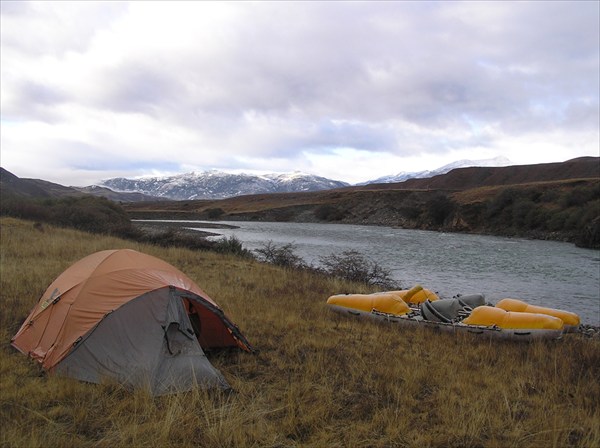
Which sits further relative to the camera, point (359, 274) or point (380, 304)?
point (359, 274)

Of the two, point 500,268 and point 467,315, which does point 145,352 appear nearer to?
point 467,315

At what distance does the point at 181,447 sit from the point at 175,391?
128 cm

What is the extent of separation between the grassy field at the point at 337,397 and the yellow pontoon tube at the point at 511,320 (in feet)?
1.40

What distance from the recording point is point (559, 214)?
4403 cm

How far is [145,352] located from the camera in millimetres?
5879

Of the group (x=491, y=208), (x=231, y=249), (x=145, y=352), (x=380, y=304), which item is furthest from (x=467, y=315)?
(x=491, y=208)

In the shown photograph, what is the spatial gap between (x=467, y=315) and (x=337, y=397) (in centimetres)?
564

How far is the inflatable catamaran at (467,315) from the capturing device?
888cm

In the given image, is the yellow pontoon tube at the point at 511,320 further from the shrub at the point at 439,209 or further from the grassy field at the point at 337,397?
the shrub at the point at 439,209

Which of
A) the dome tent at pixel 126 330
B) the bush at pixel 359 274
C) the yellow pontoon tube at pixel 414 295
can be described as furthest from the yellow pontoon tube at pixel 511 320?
the bush at pixel 359 274

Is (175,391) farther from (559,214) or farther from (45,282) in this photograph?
(559,214)

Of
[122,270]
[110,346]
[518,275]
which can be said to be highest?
[122,270]

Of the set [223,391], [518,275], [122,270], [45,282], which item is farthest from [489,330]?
[518,275]

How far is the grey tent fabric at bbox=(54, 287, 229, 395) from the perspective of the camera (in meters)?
5.65
